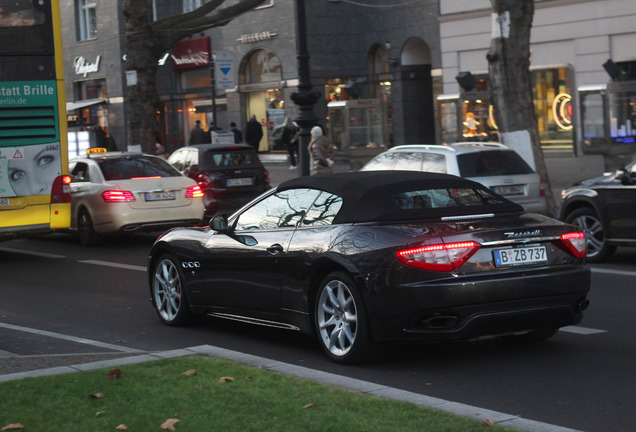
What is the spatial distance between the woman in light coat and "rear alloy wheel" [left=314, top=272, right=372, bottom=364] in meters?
13.3

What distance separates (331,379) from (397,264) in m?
1.00

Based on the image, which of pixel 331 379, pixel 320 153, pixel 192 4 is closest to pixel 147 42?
pixel 320 153

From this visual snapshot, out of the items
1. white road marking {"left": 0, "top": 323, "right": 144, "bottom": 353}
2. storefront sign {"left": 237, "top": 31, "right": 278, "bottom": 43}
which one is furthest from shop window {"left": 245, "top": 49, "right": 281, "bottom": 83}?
white road marking {"left": 0, "top": 323, "right": 144, "bottom": 353}

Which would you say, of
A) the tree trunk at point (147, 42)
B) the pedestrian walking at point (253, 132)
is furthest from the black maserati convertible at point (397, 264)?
the pedestrian walking at point (253, 132)

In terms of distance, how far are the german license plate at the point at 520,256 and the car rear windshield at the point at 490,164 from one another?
797 centimetres

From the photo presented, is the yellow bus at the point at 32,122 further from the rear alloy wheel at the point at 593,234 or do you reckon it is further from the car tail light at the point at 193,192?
the rear alloy wheel at the point at 593,234

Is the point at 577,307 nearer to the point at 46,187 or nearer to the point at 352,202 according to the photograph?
the point at 352,202

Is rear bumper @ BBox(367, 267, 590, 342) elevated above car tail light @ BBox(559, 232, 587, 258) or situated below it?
below

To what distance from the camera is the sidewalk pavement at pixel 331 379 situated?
5.61 metres

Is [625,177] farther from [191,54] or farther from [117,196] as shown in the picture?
[191,54]

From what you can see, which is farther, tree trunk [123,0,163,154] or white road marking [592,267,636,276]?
tree trunk [123,0,163,154]

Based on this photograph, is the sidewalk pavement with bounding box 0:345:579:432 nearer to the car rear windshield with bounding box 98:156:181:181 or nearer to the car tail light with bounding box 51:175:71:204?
the car tail light with bounding box 51:175:71:204

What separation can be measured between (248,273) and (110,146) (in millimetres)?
29051

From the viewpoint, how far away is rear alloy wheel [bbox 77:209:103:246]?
1772cm
